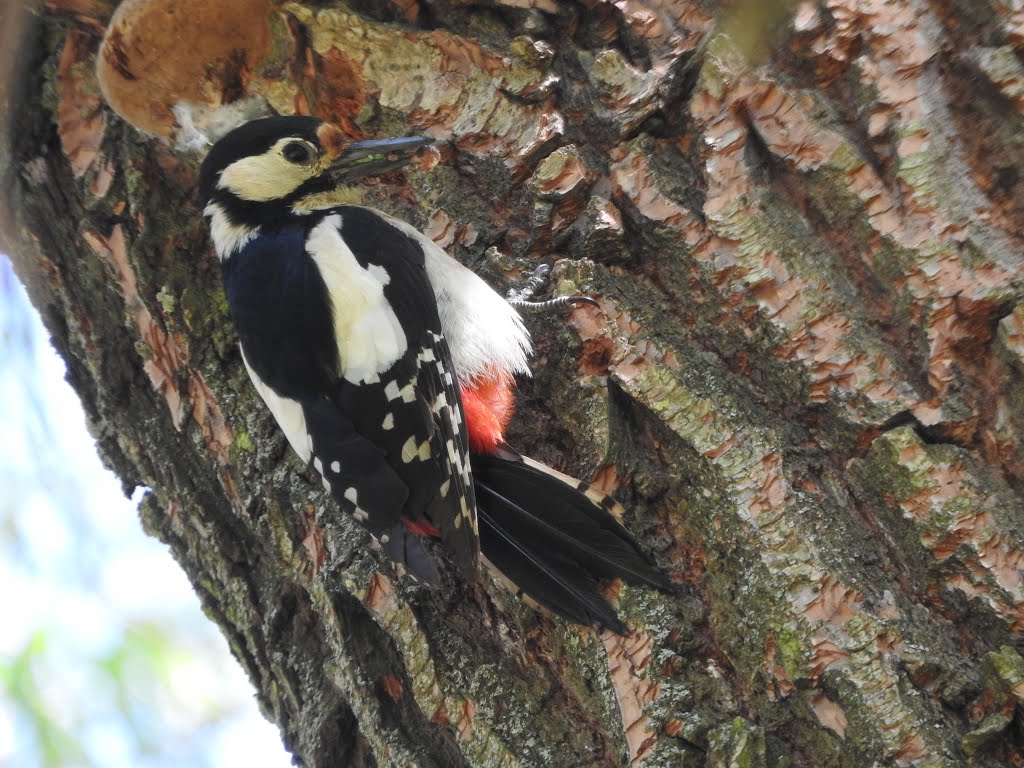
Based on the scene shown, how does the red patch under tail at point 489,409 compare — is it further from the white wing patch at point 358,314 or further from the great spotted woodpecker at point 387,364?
the white wing patch at point 358,314

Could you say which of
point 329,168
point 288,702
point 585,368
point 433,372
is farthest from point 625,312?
point 288,702

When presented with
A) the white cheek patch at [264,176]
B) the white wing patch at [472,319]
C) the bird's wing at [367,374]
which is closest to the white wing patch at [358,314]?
the bird's wing at [367,374]

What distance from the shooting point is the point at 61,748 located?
102 inches

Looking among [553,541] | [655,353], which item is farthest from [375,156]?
[553,541]

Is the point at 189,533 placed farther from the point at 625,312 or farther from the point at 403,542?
the point at 625,312

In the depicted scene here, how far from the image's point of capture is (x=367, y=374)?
2.13 metres

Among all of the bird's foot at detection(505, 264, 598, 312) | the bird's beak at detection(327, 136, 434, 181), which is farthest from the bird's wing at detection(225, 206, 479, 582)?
the bird's foot at detection(505, 264, 598, 312)

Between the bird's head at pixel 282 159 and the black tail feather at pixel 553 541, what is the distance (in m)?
0.70

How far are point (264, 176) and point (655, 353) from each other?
118 cm

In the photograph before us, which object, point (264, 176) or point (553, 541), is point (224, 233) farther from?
point (553, 541)

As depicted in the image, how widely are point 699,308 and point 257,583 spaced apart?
1113 mm

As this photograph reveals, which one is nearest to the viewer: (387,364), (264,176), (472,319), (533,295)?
(533,295)

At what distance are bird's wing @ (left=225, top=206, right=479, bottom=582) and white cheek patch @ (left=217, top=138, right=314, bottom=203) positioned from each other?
14cm

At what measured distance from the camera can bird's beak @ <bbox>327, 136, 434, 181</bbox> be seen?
2059mm
